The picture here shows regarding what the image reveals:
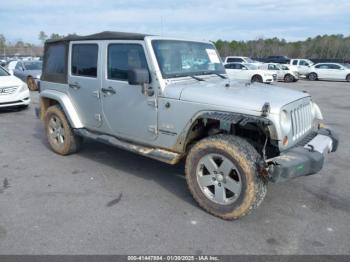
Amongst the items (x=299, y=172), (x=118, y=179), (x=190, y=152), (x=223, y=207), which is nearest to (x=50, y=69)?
(x=118, y=179)

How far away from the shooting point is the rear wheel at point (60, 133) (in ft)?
18.6

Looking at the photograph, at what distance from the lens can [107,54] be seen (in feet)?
15.7

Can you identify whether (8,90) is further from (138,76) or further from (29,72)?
(138,76)

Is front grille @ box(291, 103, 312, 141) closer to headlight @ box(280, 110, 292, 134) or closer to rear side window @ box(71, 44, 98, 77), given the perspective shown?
headlight @ box(280, 110, 292, 134)

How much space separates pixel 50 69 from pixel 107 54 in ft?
5.68

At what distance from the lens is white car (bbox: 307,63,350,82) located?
1011 inches

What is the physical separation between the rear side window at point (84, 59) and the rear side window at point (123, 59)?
0.35 metres

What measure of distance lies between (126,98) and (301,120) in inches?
87.6

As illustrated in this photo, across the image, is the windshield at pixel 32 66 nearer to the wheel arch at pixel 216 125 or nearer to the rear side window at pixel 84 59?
the rear side window at pixel 84 59

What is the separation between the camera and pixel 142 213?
3.86m

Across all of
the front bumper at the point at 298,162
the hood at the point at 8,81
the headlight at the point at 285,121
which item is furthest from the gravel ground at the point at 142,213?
the hood at the point at 8,81

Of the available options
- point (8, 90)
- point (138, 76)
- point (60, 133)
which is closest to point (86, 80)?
point (60, 133)

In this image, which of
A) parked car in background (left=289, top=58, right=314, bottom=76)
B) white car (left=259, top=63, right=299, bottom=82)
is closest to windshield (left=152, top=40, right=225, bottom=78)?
white car (left=259, top=63, right=299, bottom=82)

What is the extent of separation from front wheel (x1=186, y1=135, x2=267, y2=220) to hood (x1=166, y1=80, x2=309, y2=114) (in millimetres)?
379
